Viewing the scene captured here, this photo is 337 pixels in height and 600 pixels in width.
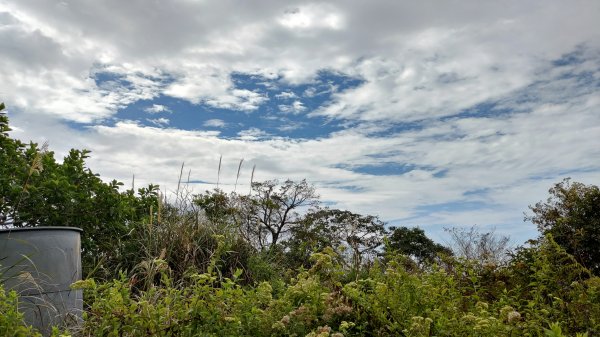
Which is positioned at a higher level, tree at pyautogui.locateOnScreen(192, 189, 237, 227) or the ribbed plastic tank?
tree at pyautogui.locateOnScreen(192, 189, 237, 227)

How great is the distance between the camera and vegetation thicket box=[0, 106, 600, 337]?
119 inches

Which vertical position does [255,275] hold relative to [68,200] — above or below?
below

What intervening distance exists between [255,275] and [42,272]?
2874 millimetres

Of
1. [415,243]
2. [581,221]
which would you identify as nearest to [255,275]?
[581,221]

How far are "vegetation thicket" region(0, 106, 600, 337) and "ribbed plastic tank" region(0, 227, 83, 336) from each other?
8.9 inches

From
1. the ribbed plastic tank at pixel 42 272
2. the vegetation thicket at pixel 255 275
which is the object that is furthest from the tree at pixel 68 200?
the ribbed plastic tank at pixel 42 272

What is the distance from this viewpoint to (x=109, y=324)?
307cm

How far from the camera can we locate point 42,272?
466 centimetres

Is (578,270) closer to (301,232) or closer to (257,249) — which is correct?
(257,249)

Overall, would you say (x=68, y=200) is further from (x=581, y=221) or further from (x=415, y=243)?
(x=415, y=243)

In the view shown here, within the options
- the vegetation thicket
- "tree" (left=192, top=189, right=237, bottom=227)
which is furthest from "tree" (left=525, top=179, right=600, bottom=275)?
"tree" (left=192, top=189, right=237, bottom=227)

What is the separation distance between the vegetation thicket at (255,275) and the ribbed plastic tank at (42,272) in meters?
0.23

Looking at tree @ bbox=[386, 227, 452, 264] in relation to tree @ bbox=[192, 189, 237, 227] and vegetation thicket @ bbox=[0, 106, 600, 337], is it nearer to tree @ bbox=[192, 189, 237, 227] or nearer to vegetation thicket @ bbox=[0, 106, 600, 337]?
vegetation thicket @ bbox=[0, 106, 600, 337]

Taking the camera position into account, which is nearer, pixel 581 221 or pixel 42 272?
pixel 42 272
